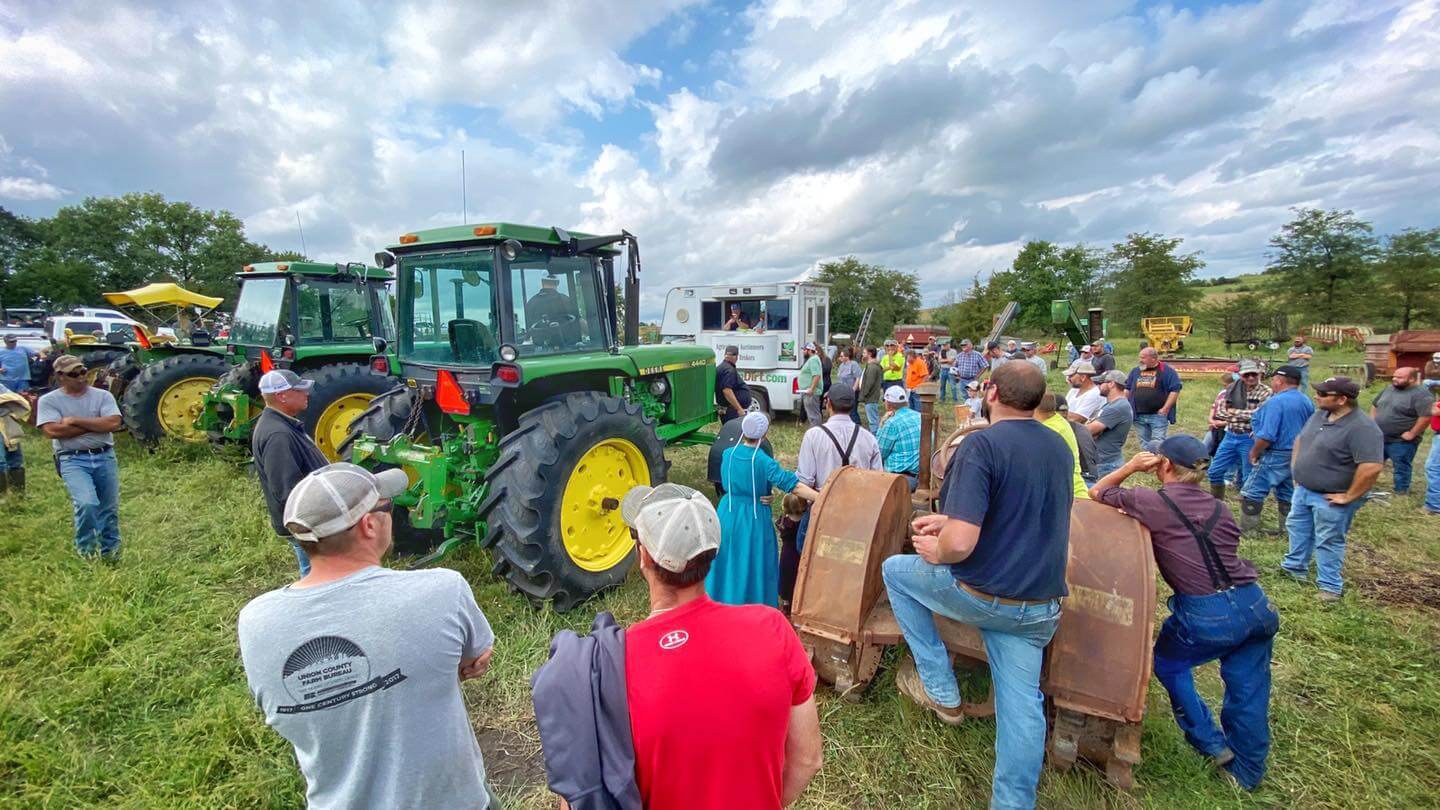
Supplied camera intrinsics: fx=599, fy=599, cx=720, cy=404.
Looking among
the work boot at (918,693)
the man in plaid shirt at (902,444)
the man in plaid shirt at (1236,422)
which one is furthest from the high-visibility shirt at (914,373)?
the work boot at (918,693)

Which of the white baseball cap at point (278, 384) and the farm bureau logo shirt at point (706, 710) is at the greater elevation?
the white baseball cap at point (278, 384)

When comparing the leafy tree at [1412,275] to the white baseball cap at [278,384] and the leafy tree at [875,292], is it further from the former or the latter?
the white baseball cap at [278,384]

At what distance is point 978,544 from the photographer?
213 centimetres

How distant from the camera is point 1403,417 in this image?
5.78 m

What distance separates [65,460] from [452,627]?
4.78 meters

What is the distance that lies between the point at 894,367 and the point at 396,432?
768 cm

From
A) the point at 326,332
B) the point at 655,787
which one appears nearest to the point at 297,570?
the point at 326,332

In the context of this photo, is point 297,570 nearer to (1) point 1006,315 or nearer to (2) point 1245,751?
(2) point 1245,751

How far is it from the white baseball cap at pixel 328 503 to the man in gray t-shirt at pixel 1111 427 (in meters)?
5.62

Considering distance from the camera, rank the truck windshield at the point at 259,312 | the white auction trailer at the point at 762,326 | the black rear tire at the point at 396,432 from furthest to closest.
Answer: the white auction trailer at the point at 762,326, the truck windshield at the point at 259,312, the black rear tire at the point at 396,432

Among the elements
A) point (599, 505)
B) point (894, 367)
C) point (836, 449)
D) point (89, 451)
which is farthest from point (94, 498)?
point (894, 367)

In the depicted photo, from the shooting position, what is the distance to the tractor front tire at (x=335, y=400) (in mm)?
5836

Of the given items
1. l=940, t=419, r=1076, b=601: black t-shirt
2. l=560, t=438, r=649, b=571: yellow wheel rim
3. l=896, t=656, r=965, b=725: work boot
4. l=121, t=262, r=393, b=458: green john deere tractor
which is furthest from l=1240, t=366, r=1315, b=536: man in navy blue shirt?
l=121, t=262, r=393, b=458: green john deere tractor

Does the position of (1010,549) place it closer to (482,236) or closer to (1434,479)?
(482,236)
